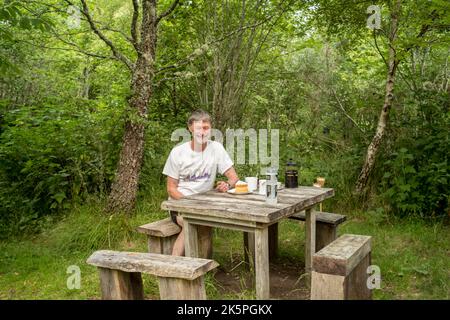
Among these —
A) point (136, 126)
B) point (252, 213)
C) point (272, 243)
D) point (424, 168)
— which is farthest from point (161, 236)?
point (424, 168)

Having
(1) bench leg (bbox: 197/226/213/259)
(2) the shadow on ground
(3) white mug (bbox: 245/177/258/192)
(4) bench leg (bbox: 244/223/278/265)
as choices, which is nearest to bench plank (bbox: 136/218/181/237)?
(1) bench leg (bbox: 197/226/213/259)

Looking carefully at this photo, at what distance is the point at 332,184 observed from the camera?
18.1 feet

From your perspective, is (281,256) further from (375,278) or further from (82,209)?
(82,209)

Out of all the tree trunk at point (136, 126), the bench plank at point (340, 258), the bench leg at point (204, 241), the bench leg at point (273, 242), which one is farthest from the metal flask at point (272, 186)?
the tree trunk at point (136, 126)

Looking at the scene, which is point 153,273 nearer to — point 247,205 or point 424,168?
point 247,205

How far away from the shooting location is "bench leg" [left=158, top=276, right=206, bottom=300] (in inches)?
85.8

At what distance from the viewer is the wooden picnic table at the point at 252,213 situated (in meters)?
2.67

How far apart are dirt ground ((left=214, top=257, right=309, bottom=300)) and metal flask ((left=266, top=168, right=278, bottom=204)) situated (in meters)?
0.67

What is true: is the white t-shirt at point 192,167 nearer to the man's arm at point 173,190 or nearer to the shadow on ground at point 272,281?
the man's arm at point 173,190

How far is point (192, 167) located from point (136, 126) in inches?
50.8

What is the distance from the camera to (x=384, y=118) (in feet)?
17.2

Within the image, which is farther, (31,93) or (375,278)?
(31,93)
